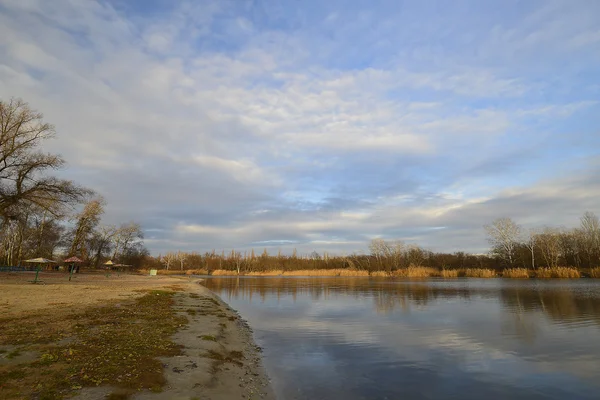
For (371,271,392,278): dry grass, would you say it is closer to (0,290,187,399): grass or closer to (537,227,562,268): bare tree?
(537,227,562,268): bare tree

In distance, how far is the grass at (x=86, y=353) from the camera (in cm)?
604

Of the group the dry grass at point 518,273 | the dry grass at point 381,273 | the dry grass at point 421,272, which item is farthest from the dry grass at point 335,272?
the dry grass at point 518,273

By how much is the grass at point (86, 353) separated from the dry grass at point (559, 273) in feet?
187

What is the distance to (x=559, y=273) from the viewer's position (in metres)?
50.9

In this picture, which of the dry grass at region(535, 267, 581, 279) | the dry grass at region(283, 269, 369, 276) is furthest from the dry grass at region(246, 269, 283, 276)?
the dry grass at region(535, 267, 581, 279)

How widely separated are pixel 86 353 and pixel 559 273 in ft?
201

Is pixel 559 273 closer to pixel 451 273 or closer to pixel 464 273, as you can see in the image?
pixel 464 273

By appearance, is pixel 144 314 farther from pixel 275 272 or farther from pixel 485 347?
pixel 275 272

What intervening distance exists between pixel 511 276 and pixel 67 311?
200 feet

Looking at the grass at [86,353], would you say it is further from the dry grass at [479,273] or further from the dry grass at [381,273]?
the dry grass at [381,273]

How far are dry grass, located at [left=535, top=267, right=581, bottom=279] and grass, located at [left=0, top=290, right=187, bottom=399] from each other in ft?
187

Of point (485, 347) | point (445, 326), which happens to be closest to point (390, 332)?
point (445, 326)

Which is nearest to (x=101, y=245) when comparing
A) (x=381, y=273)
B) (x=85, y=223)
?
(x=85, y=223)

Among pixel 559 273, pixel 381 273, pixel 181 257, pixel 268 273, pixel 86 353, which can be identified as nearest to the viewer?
pixel 86 353
